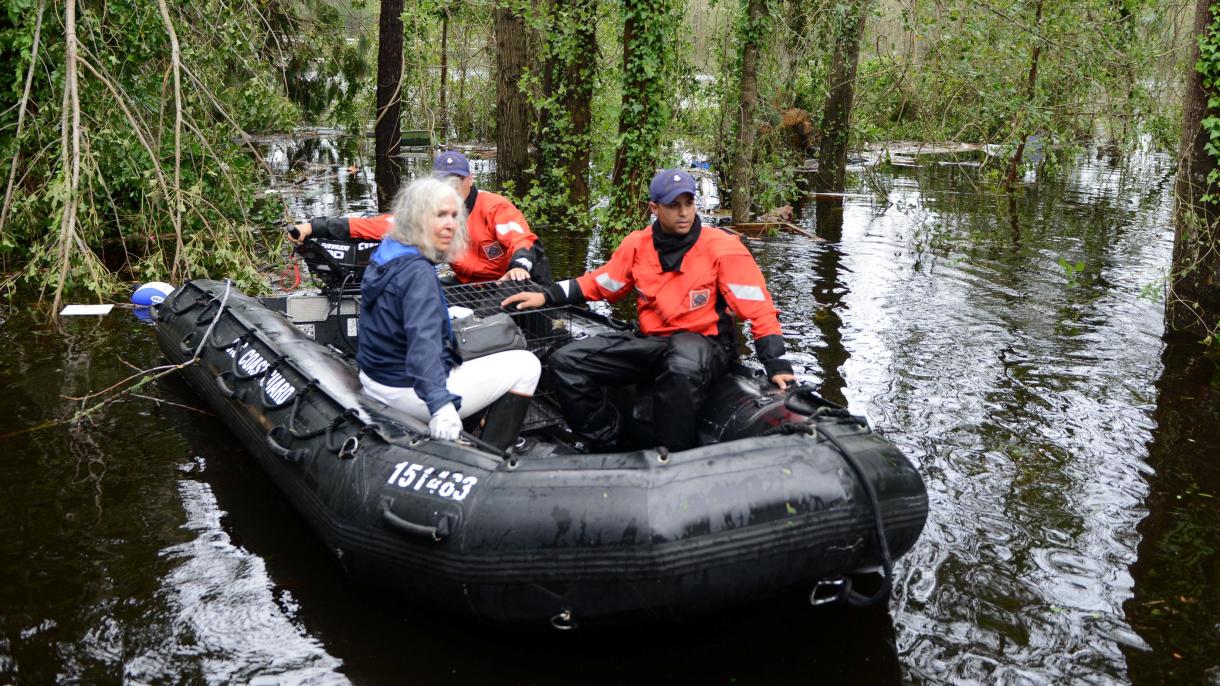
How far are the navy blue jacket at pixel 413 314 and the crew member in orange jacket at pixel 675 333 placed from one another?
83 centimetres

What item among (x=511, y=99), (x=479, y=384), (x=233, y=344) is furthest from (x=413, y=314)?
(x=511, y=99)

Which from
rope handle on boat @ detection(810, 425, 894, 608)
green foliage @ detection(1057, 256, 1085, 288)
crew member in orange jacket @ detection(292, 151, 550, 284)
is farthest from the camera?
green foliage @ detection(1057, 256, 1085, 288)

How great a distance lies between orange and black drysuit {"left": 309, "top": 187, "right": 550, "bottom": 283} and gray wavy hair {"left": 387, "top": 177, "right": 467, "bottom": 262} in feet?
5.92

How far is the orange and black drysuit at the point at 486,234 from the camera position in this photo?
5.70 m

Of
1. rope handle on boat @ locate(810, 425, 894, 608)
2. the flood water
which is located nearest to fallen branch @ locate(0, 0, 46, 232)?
the flood water

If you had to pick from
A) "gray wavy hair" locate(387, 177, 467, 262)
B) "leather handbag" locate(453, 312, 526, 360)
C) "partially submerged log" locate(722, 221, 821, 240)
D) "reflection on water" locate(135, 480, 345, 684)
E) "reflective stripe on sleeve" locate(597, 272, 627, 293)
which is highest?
"gray wavy hair" locate(387, 177, 467, 262)

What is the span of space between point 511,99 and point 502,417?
332 inches

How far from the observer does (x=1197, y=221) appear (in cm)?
694

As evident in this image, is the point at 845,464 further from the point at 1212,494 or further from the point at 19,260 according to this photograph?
the point at 19,260

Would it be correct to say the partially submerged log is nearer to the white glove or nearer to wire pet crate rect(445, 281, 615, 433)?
wire pet crate rect(445, 281, 615, 433)

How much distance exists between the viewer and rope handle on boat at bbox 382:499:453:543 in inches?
133

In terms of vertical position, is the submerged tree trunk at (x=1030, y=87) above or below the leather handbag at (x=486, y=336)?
above

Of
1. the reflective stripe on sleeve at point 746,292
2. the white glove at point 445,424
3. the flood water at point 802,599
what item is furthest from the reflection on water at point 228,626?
the reflective stripe on sleeve at point 746,292

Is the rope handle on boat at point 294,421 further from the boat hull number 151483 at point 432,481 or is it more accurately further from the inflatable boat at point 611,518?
the boat hull number 151483 at point 432,481
